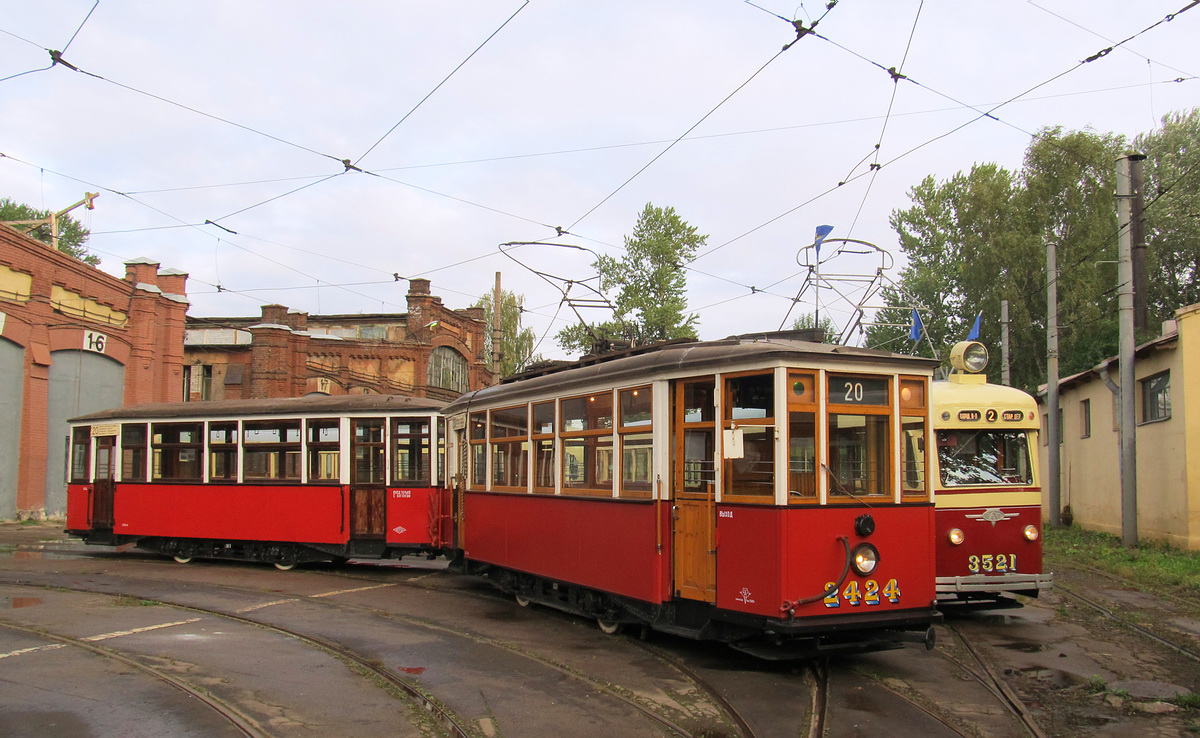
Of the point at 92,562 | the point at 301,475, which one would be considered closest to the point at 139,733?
the point at 301,475

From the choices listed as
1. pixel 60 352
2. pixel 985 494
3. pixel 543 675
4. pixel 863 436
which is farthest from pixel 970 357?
pixel 60 352

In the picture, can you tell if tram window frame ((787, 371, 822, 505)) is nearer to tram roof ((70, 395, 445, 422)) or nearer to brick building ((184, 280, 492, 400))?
tram roof ((70, 395, 445, 422))

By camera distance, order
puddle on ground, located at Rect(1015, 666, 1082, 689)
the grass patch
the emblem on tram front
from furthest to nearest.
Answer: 1. the grass patch
2. the emblem on tram front
3. puddle on ground, located at Rect(1015, 666, 1082, 689)

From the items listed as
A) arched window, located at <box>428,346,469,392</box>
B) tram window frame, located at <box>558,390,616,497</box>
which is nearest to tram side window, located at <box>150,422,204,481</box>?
tram window frame, located at <box>558,390,616,497</box>

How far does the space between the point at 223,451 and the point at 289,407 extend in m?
1.55

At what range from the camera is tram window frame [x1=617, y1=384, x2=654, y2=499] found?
26.2 ft

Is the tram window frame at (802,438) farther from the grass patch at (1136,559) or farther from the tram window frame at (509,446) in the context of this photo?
the grass patch at (1136,559)

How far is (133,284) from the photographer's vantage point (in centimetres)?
2630

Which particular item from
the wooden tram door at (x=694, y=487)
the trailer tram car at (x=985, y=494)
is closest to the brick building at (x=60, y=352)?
the wooden tram door at (x=694, y=487)

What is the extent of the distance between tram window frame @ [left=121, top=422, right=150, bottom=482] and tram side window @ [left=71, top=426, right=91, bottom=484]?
0.99 meters

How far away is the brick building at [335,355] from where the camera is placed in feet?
110

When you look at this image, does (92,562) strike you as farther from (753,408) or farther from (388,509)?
(753,408)

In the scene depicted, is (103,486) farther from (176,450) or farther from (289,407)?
(289,407)

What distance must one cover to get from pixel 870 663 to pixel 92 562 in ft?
44.9
